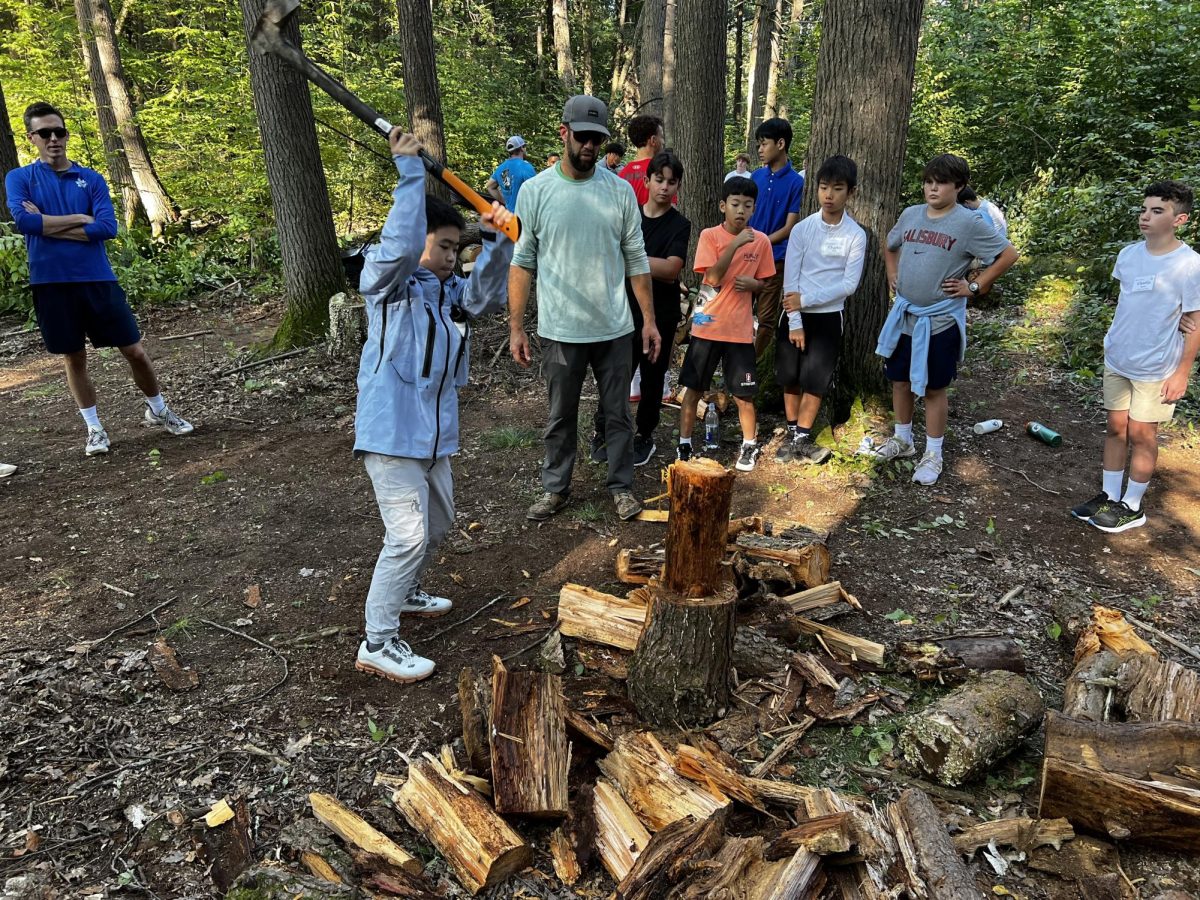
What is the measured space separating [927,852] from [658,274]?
3916mm

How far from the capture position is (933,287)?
5.00 m

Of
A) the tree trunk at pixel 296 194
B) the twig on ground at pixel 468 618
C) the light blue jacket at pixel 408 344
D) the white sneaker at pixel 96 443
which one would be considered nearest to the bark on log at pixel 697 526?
the light blue jacket at pixel 408 344

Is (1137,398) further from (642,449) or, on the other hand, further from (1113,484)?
(642,449)

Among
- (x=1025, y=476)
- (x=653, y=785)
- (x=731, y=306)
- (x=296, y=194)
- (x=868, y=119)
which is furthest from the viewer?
(x=296, y=194)

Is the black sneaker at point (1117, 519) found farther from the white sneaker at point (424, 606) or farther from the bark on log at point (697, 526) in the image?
the white sneaker at point (424, 606)

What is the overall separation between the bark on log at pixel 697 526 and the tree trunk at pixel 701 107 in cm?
585

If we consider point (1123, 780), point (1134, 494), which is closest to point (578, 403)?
point (1123, 780)

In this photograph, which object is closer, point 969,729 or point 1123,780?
point 1123,780

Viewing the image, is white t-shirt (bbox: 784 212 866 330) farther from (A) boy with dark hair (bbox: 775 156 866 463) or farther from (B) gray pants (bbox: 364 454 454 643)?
(B) gray pants (bbox: 364 454 454 643)

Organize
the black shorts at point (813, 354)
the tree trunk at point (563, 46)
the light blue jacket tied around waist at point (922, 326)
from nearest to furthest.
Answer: the light blue jacket tied around waist at point (922, 326) → the black shorts at point (813, 354) → the tree trunk at point (563, 46)

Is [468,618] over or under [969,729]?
under

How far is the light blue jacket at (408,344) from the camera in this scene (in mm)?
2943

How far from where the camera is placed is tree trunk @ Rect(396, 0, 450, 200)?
945 centimetres

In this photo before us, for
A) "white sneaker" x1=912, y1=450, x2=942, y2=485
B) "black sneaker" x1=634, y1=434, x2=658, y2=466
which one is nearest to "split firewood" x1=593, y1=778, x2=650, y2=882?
"black sneaker" x1=634, y1=434, x2=658, y2=466
